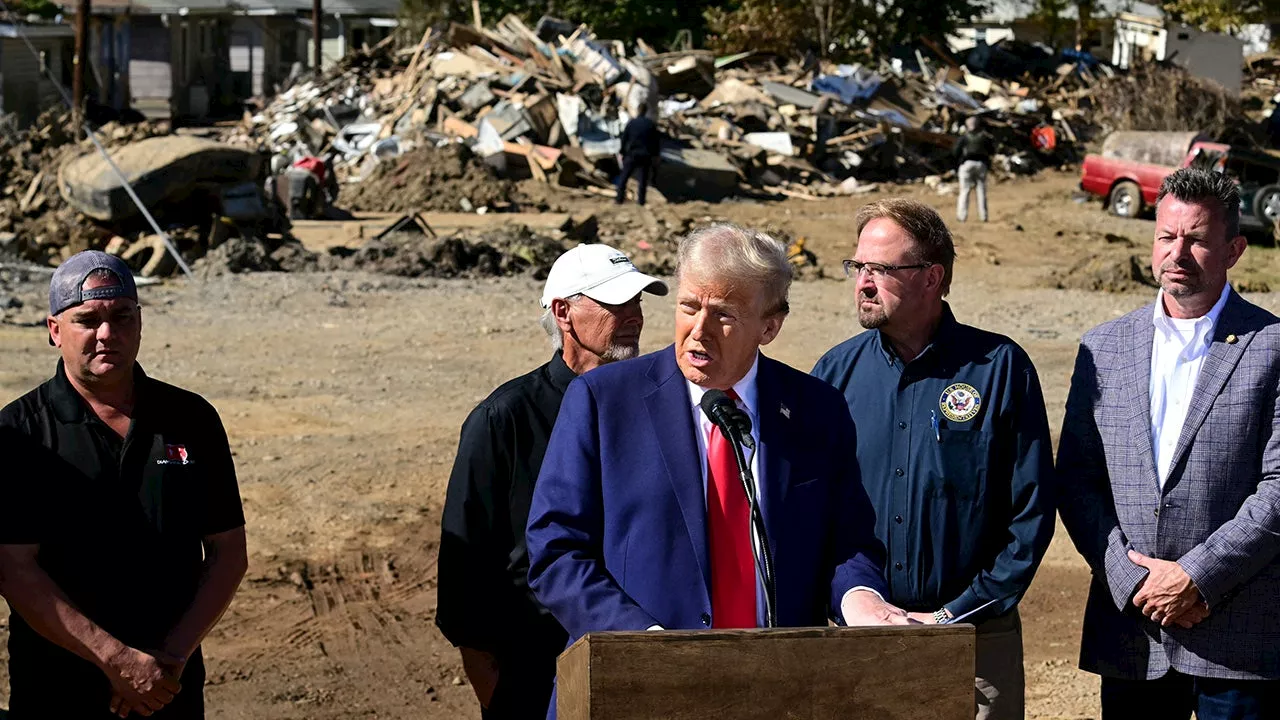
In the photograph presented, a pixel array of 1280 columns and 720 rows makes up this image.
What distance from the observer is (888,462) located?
452cm

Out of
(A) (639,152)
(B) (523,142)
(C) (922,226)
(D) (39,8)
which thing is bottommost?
(B) (523,142)

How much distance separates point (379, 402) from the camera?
12.8 m

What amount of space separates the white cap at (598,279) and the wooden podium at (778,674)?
62.6 inches

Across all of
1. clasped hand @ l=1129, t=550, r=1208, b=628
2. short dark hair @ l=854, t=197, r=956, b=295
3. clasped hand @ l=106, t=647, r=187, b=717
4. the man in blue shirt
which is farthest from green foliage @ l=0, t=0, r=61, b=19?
clasped hand @ l=1129, t=550, r=1208, b=628

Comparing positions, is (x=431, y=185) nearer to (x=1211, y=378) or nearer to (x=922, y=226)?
(x=922, y=226)

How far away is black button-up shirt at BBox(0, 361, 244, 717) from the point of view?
14.1 feet

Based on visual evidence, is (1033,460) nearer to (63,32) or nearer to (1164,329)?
(1164,329)

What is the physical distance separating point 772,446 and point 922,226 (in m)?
1.21

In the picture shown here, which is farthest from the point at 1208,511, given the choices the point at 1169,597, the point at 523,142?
the point at 523,142

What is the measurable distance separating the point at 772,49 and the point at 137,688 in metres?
39.1

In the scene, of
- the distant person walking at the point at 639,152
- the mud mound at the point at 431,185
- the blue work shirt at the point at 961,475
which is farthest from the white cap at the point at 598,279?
the distant person walking at the point at 639,152

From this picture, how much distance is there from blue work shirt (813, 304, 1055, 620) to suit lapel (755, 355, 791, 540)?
3.14 feet

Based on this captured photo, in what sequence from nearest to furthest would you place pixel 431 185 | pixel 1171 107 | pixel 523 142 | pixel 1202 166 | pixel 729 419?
pixel 729 419 < pixel 1202 166 < pixel 431 185 < pixel 523 142 < pixel 1171 107

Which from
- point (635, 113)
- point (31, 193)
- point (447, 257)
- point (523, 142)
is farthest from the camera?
point (635, 113)
